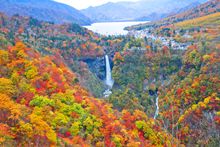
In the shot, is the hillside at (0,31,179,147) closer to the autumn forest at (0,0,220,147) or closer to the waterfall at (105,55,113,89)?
the autumn forest at (0,0,220,147)

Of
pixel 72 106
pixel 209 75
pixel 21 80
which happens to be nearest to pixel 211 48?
pixel 209 75

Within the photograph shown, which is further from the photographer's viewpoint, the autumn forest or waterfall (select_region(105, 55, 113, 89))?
waterfall (select_region(105, 55, 113, 89))

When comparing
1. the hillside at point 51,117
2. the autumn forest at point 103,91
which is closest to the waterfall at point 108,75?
the autumn forest at point 103,91

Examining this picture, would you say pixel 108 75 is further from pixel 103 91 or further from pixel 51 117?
pixel 51 117

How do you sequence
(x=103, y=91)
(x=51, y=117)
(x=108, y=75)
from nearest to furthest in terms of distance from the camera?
(x=51, y=117) → (x=103, y=91) → (x=108, y=75)

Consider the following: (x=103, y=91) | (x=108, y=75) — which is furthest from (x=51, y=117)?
(x=108, y=75)

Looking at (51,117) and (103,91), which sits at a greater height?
(51,117)

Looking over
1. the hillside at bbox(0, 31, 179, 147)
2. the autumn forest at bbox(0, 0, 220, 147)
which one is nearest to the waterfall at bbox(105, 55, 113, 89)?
the autumn forest at bbox(0, 0, 220, 147)

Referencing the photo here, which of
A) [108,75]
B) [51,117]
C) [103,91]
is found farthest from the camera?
[108,75]

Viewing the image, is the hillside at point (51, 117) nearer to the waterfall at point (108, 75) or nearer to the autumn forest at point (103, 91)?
the autumn forest at point (103, 91)

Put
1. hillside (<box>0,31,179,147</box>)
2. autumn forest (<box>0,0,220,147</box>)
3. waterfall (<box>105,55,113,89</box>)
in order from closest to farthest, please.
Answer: hillside (<box>0,31,179,147</box>)
autumn forest (<box>0,0,220,147</box>)
waterfall (<box>105,55,113,89</box>)

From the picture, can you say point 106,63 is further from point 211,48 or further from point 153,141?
point 153,141
